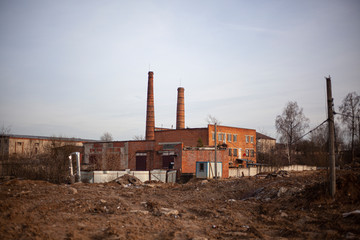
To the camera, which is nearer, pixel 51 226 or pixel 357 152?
pixel 51 226

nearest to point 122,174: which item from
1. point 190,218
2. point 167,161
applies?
point 190,218

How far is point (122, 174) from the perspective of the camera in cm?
2348

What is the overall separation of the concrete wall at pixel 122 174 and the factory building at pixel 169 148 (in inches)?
192

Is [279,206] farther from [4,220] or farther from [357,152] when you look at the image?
[357,152]

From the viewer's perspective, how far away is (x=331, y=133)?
1070 centimetres

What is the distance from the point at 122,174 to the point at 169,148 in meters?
15.2

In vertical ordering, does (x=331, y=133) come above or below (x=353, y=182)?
above

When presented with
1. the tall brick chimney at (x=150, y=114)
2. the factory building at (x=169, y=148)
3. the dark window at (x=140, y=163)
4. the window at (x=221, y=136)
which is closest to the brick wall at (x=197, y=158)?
the factory building at (x=169, y=148)

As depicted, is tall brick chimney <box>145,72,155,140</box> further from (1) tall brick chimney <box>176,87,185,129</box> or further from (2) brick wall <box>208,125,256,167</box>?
(2) brick wall <box>208,125,256,167</box>

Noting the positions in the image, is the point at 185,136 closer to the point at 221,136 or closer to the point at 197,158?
the point at 221,136

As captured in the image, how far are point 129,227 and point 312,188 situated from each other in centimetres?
776

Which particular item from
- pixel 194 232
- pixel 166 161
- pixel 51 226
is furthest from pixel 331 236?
pixel 166 161

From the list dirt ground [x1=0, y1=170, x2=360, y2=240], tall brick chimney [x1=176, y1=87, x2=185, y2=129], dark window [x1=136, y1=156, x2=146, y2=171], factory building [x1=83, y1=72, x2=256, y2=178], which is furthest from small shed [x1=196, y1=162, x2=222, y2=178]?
tall brick chimney [x1=176, y1=87, x2=185, y2=129]

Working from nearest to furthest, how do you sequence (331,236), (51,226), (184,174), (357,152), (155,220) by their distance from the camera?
1. (331,236)
2. (51,226)
3. (155,220)
4. (184,174)
5. (357,152)
